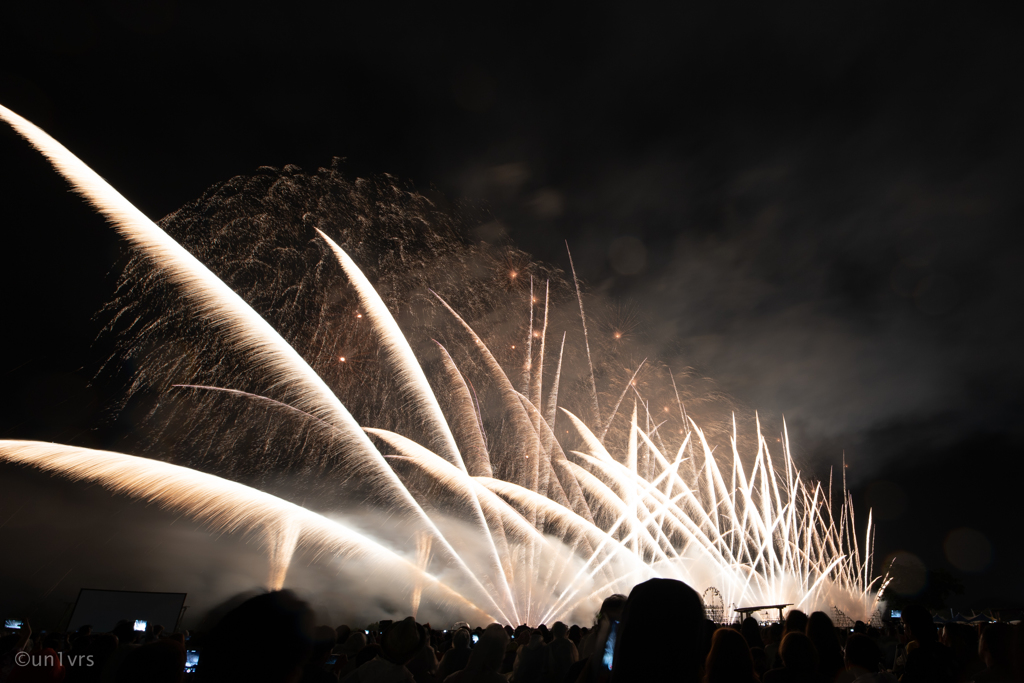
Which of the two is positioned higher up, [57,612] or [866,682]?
[866,682]

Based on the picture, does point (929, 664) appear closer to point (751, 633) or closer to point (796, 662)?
point (796, 662)

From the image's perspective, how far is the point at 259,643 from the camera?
113 inches

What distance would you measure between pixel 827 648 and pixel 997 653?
2539mm

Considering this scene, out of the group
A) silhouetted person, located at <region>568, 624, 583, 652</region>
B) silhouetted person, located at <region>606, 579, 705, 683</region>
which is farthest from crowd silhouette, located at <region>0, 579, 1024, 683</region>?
silhouetted person, located at <region>568, 624, 583, 652</region>

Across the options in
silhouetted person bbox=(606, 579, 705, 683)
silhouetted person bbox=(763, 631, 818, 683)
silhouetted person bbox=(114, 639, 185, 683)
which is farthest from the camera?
silhouetted person bbox=(763, 631, 818, 683)

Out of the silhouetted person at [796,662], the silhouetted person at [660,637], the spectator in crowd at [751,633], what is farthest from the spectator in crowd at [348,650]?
the silhouetted person at [660,637]

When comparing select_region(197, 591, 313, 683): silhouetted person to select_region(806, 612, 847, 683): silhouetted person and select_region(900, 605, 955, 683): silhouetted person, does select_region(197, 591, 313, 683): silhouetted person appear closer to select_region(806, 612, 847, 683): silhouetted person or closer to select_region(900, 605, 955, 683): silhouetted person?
select_region(806, 612, 847, 683): silhouetted person

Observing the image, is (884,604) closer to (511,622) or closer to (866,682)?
(511,622)

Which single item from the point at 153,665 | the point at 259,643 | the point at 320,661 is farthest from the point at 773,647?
the point at 153,665

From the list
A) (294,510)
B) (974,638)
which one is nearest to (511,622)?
(294,510)

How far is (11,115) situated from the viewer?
1366 centimetres

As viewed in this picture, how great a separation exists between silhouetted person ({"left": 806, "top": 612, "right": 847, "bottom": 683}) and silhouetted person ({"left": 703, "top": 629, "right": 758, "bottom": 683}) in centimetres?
221

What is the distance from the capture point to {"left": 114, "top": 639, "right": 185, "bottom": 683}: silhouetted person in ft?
10.3

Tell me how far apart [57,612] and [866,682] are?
46.2 meters
